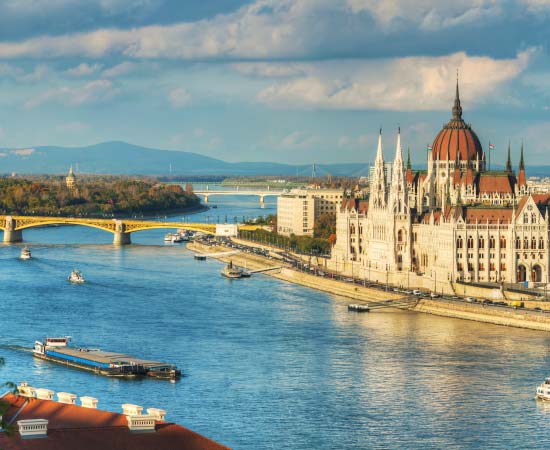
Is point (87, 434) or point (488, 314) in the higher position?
point (87, 434)

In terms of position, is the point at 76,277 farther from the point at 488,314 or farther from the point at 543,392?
the point at 543,392

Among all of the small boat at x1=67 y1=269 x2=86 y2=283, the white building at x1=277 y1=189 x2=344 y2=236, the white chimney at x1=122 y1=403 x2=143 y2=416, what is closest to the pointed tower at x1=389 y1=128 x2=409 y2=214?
the small boat at x1=67 y1=269 x2=86 y2=283

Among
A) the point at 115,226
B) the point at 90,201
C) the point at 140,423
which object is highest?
the point at 90,201

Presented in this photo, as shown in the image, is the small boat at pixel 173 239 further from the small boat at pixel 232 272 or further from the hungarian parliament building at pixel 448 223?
the small boat at pixel 232 272

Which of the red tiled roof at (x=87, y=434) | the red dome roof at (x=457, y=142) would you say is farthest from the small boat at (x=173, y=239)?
the red tiled roof at (x=87, y=434)

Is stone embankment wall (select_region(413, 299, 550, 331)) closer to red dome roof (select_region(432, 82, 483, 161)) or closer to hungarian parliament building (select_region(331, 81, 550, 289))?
hungarian parliament building (select_region(331, 81, 550, 289))

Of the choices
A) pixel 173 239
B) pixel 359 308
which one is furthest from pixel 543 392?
pixel 173 239
